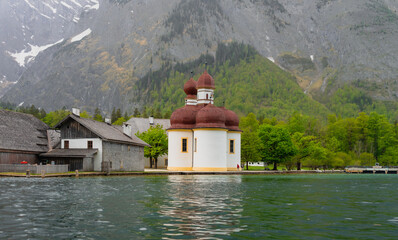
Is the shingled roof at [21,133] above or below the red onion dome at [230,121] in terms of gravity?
below

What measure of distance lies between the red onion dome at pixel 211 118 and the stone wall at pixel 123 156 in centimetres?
1153

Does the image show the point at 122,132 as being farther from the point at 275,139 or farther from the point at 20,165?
the point at 275,139

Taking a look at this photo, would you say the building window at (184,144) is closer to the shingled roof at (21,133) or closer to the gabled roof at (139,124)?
the shingled roof at (21,133)

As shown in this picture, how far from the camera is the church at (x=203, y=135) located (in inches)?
3056

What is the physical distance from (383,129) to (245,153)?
58.6 m

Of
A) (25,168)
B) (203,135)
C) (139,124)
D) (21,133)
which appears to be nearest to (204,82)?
(203,135)

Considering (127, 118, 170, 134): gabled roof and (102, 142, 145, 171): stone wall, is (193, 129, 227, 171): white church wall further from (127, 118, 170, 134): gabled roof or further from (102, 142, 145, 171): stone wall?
(127, 118, 170, 134): gabled roof

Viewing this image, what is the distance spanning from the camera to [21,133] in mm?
61875

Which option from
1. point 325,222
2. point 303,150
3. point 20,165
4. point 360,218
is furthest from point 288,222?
point 303,150

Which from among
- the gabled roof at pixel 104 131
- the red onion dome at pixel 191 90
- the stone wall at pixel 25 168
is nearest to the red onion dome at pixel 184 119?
the red onion dome at pixel 191 90

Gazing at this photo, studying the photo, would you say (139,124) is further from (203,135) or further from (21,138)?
(21,138)

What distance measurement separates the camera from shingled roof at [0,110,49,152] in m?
58.3

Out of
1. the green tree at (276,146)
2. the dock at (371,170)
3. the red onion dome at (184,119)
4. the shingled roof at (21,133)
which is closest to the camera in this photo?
the shingled roof at (21,133)

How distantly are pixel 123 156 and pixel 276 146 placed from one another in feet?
115
